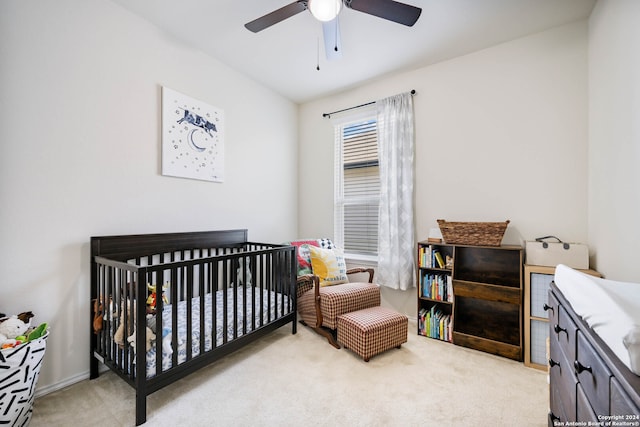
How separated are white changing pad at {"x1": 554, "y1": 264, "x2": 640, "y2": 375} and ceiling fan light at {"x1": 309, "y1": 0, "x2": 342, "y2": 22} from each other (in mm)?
1721

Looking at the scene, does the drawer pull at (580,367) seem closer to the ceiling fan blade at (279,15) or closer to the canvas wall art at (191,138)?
the ceiling fan blade at (279,15)

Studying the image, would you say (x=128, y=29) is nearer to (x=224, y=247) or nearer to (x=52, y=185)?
(x=52, y=185)

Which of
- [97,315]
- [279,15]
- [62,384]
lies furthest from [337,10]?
[62,384]

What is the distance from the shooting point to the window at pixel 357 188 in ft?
10.7

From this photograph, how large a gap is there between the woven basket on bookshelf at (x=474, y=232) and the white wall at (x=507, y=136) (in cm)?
29

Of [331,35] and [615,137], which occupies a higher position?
[331,35]

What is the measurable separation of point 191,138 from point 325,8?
1.62m

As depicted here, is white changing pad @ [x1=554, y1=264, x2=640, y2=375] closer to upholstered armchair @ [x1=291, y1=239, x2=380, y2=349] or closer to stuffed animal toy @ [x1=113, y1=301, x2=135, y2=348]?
upholstered armchair @ [x1=291, y1=239, x2=380, y2=349]

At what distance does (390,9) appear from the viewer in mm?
1577

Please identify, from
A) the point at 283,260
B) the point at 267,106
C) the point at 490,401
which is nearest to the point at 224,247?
the point at 283,260

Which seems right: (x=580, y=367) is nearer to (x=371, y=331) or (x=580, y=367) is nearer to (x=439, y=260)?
(x=371, y=331)

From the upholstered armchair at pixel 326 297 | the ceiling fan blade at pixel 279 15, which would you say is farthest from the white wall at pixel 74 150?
the upholstered armchair at pixel 326 297

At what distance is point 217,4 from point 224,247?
2.05 meters

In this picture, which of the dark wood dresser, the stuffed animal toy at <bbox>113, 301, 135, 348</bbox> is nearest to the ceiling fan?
the dark wood dresser
